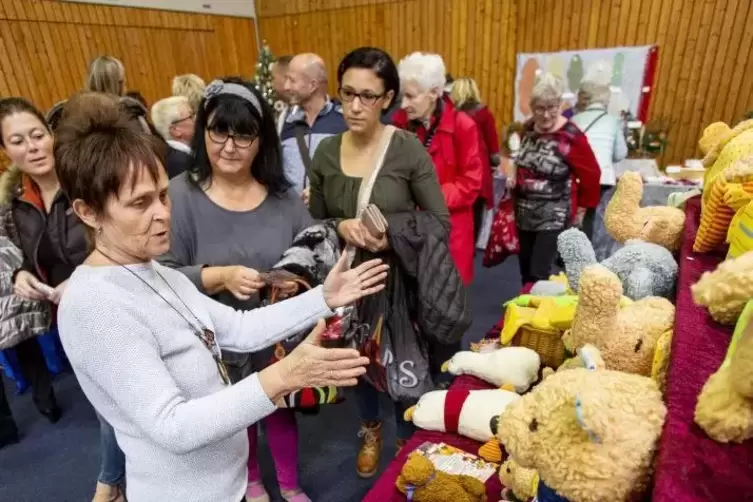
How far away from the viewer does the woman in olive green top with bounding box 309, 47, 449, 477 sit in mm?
1745

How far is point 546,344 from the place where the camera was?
1562 millimetres

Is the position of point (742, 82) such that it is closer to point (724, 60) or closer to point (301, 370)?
point (724, 60)

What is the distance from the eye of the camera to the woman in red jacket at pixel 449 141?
244cm

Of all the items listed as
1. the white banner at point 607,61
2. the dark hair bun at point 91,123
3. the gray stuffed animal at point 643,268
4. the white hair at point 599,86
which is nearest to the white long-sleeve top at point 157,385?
the dark hair bun at point 91,123

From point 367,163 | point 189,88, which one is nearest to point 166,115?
point 189,88

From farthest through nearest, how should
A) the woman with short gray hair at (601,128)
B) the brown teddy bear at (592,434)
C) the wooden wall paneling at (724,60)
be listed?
the wooden wall paneling at (724,60) → the woman with short gray hair at (601,128) → the brown teddy bear at (592,434)

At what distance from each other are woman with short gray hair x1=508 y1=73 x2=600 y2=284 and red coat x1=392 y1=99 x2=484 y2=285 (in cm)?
51

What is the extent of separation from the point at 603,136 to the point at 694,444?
301 centimetres

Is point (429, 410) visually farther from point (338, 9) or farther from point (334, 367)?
point (338, 9)

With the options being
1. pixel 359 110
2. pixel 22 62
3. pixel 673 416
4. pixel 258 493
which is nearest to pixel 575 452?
pixel 673 416

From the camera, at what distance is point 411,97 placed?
2.47 m

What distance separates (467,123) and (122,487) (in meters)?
2.42

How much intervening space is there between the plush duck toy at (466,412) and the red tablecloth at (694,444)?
0.58 metres

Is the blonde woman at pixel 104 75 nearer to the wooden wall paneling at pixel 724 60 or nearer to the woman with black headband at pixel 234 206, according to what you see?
the woman with black headband at pixel 234 206
